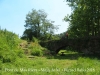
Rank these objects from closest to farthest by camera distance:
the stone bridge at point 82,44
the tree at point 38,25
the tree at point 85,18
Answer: the stone bridge at point 82,44 < the tree at point 85,18 < the tree at point 38,25

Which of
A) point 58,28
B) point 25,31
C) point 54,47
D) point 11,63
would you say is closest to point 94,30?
point 54,47

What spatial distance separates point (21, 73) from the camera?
8.93m

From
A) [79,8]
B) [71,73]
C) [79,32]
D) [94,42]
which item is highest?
[79,8]

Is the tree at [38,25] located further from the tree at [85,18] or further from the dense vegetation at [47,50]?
the tree at [85,18]

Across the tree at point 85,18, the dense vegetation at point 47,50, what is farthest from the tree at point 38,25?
the tree at point 85,18

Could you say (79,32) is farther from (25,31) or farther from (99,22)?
(25,31)

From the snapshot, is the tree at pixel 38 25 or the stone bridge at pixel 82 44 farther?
the tree at pixel 38 25

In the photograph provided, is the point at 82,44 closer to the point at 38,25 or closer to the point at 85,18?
the point at 85,18

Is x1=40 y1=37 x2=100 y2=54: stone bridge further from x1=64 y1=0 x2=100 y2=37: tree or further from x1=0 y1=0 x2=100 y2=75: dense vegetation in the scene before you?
x1=64 y1=0 x2=100 y2=37: tree

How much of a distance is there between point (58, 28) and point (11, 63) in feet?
190

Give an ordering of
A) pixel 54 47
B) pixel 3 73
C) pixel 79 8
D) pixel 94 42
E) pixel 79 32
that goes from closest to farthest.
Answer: pixel 3 73 → pixel 94 42 → pixel 54 47 → pixel 79 8 → pixel 79 32

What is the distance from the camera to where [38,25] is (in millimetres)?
63469

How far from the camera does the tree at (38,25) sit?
60.6 metres

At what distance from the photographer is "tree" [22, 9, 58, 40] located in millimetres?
60581
